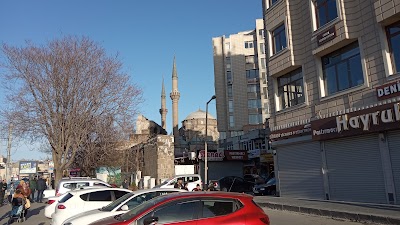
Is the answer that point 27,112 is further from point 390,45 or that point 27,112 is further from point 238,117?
point 238,117

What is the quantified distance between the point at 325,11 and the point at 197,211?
13414 mm

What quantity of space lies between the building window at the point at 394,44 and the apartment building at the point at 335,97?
0.04 meters

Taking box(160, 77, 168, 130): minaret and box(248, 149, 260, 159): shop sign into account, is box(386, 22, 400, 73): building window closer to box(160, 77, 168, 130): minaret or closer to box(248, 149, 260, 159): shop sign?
box(248, 149, 260, 159): shop sign

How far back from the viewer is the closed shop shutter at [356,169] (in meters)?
14.4

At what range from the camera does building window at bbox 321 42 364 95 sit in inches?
607

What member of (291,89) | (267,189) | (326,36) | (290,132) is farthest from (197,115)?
(326,36)

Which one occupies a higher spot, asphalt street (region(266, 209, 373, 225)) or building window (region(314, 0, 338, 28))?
building window (region(314, 0, 338, 28))

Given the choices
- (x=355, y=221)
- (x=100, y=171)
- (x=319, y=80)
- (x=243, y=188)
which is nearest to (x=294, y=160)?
(x=319, y=80)

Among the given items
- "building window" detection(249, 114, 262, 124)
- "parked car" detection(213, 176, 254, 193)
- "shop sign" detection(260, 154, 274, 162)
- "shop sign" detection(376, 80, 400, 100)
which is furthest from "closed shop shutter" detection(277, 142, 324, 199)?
"building window" detection(249, 114, 262, 124)

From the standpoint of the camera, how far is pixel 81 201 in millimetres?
11172

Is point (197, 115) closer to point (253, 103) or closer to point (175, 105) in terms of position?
point (175, 105)

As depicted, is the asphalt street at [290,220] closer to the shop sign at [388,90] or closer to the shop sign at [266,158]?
the shop sign at [388,90]

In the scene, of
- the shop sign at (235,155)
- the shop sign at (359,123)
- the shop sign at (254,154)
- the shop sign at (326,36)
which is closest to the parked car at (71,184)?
the shop sign at (359,123)

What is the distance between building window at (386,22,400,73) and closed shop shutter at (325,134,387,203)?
2802mm
